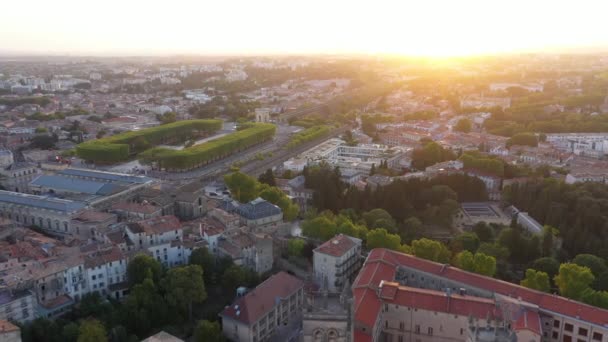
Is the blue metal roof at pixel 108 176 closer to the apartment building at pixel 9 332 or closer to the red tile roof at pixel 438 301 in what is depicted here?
the apartment building at pixel 9 332

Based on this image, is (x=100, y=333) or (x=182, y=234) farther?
(x=182, y=234)

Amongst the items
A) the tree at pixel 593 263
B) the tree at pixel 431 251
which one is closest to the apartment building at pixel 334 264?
the tree at pixel 431 251

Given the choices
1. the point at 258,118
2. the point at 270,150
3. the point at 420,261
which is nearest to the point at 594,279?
the point at 420,261

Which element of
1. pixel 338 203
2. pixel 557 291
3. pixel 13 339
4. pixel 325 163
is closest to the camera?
pixel 13 339

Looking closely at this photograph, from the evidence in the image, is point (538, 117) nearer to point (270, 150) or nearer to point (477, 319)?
point (270, 150)

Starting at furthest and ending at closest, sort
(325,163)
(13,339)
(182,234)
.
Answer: (325,163), (182,234), (13,339)

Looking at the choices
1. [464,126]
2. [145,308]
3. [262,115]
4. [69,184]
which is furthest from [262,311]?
[262,115]

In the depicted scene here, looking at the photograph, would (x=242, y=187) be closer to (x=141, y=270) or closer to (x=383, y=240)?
(x=383, y=240)
